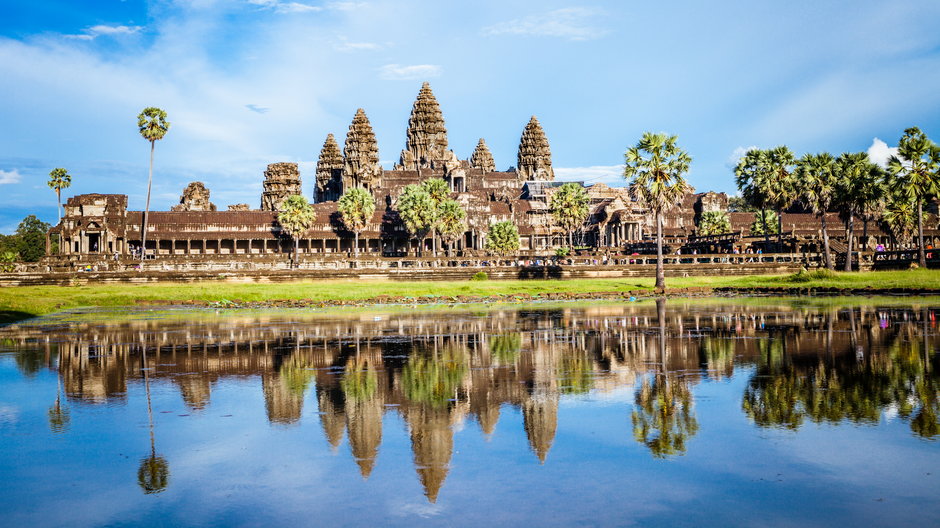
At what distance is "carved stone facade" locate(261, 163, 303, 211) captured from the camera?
157m

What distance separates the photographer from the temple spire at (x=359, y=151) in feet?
506

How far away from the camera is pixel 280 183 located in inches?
6319

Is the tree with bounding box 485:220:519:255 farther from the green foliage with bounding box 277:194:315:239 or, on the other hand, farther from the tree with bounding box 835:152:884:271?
the tree with bounding box 835:152:884:271

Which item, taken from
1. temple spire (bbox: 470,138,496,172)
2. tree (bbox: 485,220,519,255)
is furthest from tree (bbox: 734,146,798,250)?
temple spire (bbox: 470,138,496,172)

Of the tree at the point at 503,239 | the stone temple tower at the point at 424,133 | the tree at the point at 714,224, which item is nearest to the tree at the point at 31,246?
the stone temple tower at the point at 424,133

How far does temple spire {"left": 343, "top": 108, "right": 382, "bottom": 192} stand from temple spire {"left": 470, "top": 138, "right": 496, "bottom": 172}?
1316 inches

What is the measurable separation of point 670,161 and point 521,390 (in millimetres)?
55130

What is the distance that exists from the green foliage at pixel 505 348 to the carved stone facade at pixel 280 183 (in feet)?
445

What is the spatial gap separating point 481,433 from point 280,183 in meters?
155

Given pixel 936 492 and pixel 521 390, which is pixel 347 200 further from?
pixel 936 492

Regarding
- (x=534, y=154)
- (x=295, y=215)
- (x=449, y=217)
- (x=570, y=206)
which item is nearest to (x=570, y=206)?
(x=570, y=206)

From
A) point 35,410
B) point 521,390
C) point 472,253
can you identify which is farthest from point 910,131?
point 35,410

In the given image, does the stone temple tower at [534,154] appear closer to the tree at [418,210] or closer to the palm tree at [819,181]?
the tree at [418,210]

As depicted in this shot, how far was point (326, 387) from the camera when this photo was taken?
50.8 feet
